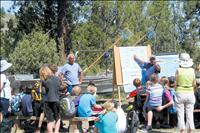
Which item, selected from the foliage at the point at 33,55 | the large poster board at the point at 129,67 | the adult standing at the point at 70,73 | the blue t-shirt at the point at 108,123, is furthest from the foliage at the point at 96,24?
the blue t-shirt at the point at 108,123

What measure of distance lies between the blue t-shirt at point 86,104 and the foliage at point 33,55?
15727 millimetres

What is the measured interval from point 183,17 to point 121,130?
4056 cm

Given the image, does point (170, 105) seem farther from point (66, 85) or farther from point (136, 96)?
point (66, 85)

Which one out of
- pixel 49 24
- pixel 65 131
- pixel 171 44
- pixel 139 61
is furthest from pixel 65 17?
pixel 65 131

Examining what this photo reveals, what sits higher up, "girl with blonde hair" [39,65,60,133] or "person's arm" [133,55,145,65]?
"person's arm" [133,55,145,65]

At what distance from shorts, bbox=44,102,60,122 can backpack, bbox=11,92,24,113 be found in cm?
149

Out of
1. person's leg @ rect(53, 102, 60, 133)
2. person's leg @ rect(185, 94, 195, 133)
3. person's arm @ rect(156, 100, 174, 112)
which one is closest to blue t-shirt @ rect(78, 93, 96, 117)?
person's leg @ rect(53, 102, 60, 133)

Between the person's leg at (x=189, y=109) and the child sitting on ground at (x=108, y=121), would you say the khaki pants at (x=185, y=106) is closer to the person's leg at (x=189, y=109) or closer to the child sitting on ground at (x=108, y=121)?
the person's leg at (x=189, y=109)

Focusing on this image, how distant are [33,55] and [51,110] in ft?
55.3

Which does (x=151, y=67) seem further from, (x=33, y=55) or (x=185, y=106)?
(x=33, y=55)

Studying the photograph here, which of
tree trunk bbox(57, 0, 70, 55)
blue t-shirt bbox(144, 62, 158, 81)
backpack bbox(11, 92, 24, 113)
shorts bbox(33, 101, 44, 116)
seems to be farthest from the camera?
tree trunk bbox(57, 0, 70, 55)

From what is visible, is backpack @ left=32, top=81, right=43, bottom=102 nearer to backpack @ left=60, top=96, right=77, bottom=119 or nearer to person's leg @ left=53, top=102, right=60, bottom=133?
backpack @ left=60, top=96, right=77, bottom=119

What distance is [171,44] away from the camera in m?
40.7

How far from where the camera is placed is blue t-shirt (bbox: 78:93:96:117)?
9.66 metres
